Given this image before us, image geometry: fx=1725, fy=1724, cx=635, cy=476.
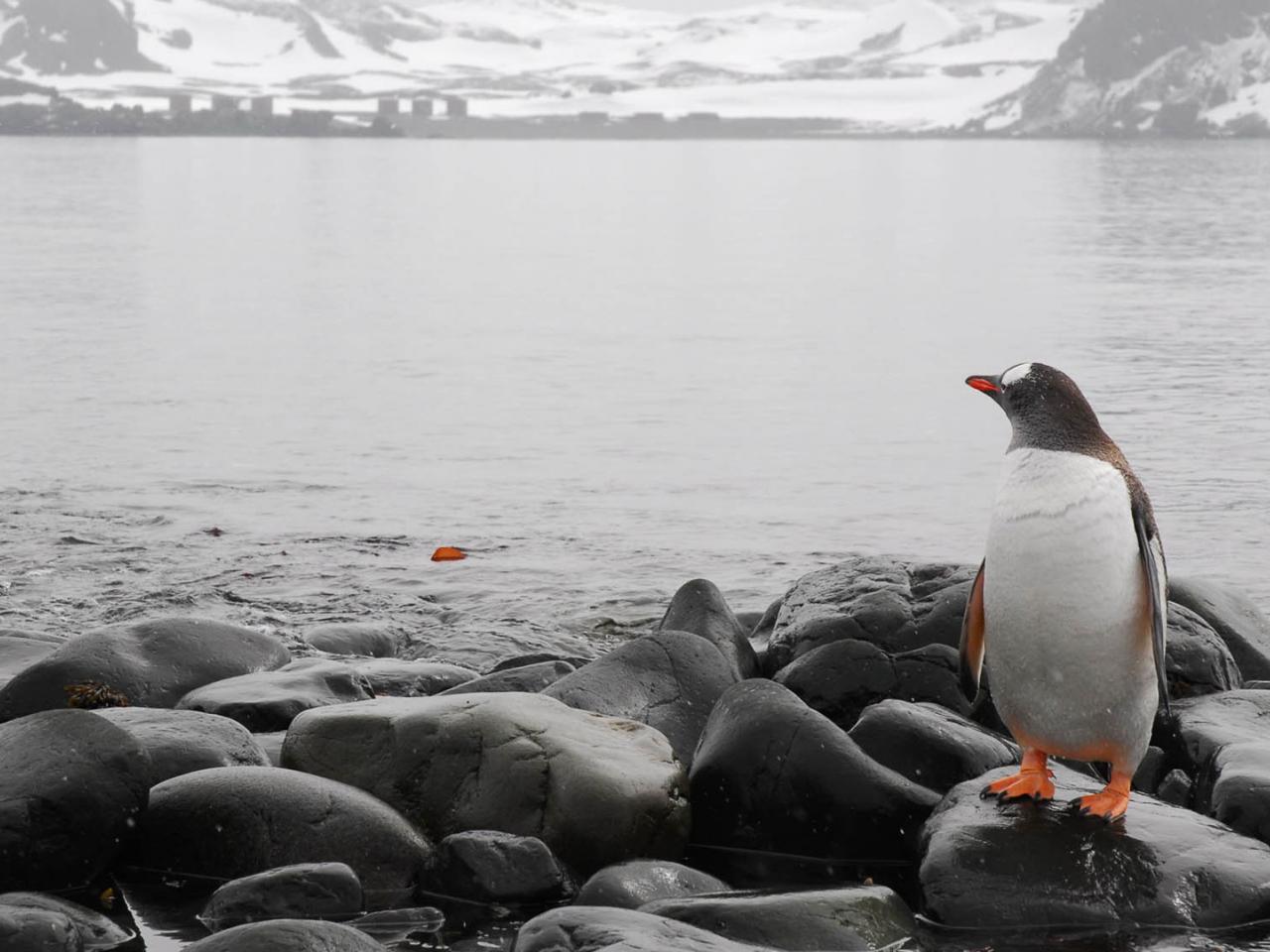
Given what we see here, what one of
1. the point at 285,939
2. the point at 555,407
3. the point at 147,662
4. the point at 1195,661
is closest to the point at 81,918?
the point at 285,939

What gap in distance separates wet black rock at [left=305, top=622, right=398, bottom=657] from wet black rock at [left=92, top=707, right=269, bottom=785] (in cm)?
261

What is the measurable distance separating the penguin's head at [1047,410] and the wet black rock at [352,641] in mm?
4338

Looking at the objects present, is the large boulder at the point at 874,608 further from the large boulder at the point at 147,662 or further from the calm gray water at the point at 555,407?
the large boulder at the point at 147,662

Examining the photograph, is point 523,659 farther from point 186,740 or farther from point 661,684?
point 186,740

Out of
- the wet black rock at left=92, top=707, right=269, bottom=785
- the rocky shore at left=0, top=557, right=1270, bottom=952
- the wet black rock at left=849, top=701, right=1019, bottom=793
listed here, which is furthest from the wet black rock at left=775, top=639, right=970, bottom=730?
the wet black rock at left=92, top=707, right=269, bottom=785

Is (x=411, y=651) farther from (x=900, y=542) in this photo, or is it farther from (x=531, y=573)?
(x=900, y=542)

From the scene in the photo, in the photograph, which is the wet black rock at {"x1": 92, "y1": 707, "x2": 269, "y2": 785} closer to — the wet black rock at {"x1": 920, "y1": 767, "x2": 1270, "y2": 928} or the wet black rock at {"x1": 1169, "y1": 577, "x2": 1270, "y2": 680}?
the wet black rock at {"x1": 920, "y1": 767, "x2": 1270, "y2": 928}

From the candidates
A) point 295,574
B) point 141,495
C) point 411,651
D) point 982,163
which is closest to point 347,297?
point 141,495

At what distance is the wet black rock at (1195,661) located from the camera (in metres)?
7.12

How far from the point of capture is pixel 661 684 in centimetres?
695

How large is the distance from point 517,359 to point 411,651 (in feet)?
40.4

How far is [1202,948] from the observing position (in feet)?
17.1

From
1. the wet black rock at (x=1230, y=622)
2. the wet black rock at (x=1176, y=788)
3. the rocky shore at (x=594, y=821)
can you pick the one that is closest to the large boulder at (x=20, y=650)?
the rocky shore at (x=594, y=821)

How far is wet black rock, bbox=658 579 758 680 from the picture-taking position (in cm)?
758
